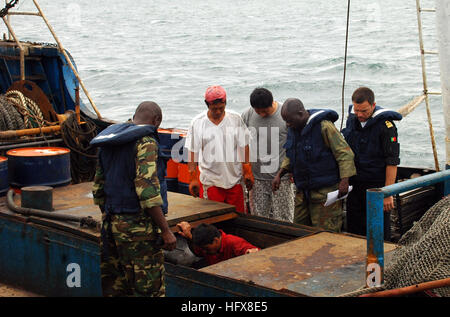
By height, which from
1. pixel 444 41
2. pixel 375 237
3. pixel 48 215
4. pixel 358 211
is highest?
pixel 444 41

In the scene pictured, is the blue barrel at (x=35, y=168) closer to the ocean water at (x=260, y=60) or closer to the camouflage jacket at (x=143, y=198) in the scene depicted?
the camouflage jacket at (x=143, y=198)

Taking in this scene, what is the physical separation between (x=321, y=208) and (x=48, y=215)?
2.43m

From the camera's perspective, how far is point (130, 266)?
424 centimetres

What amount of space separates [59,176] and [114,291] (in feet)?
8.48

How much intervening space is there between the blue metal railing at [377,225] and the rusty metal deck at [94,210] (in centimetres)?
226

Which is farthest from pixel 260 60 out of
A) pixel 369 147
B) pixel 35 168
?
pixel 369 147

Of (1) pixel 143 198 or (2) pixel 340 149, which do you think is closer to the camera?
(1) pixel 143 198

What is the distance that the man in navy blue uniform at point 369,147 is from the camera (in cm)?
536

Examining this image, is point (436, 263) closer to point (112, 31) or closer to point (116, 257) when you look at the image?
point (116, 257)

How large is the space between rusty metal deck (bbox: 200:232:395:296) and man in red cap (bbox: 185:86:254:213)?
4.42 feet

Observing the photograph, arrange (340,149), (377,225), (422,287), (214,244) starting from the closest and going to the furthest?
(422,287) < (377,225) < (214,244) < (340,149)

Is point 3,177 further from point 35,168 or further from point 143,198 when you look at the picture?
point 143,198

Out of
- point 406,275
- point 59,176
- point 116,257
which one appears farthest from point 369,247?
point 59,176
